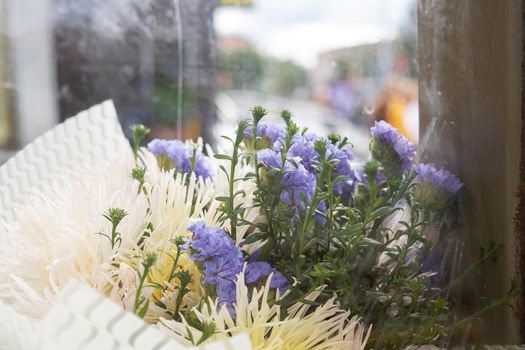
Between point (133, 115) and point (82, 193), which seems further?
point (133, 115)

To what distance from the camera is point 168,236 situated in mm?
457

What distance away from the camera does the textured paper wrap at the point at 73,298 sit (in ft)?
0.99

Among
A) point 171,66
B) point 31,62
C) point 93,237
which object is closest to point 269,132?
point 93,237

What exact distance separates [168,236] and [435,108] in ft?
0.77

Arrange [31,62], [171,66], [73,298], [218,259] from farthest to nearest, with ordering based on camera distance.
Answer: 1. [31,62]
2. [171,66]
3. [218,259]
4. [73,298]

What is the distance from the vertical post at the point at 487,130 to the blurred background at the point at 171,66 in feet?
1.01

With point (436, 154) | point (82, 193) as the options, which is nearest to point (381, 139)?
point (436, 154)

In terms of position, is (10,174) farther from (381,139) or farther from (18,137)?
(18,137)

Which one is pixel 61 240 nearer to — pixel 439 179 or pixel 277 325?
pixel 277 325

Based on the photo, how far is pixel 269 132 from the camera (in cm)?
47

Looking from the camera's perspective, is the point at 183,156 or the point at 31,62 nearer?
the point at 183,156

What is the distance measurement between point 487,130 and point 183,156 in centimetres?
25

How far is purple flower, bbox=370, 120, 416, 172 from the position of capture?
44cm

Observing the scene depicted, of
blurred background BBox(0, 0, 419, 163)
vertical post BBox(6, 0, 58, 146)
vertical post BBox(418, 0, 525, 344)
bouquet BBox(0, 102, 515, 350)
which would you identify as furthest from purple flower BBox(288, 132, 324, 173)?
vertical post BBox(6, 0, 58, 146)
